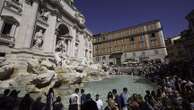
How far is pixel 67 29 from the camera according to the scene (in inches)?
1171

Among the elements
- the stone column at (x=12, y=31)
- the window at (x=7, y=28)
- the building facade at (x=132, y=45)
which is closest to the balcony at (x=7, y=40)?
the stone column at (x=12, y=31)

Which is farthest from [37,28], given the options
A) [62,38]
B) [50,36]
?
[62,38]

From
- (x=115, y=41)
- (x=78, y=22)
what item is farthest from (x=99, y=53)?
(x=78, y=22)

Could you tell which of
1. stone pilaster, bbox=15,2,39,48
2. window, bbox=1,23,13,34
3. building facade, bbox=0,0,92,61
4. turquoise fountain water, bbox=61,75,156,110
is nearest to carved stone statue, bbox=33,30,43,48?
building facade, bbox=0,0,92,61

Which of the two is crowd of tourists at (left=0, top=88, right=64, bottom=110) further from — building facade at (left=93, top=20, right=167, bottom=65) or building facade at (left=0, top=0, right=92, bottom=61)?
building facade at (left=93, top=20, right=167, bottom=65)

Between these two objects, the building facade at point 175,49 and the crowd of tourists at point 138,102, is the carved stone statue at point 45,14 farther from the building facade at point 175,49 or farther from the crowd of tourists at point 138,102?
the building facade at point 175,49

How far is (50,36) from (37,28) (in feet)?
8.51

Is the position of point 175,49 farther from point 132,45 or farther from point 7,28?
point 7,28

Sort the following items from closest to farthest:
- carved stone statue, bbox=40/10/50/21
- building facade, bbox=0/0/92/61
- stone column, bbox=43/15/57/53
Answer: building facade, bbox=0/0/92/61 → stone column, bbox=43/15/57/53 → carved stone statue, bbox=40/10/50/21

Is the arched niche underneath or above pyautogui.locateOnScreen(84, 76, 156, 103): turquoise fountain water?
above

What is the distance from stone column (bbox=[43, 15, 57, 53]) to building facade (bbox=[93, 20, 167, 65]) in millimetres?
25521

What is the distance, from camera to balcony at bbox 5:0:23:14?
17239 mm

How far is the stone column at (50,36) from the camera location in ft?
73.6

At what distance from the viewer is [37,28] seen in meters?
21.5
